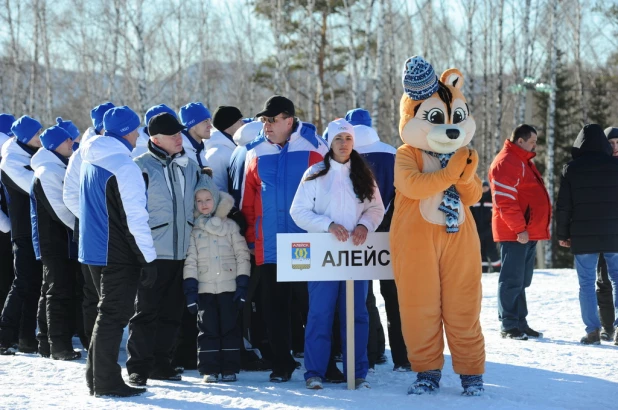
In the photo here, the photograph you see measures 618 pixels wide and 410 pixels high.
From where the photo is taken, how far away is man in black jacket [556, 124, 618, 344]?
7.97 m

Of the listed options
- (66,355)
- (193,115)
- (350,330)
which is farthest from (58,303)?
(350,330)

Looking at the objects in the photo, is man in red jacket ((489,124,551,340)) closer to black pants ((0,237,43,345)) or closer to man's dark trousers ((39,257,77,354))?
man's dark trousers ((39,257,77,354))

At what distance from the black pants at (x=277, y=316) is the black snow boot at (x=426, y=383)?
3.45 feet

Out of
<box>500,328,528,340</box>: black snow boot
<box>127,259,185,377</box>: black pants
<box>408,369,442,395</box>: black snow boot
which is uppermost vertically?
<box>127,259,185,377</box>: black pants

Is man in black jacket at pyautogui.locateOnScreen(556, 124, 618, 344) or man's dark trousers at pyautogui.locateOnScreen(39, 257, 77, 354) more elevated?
man in black jacket at pyautogui.locateOnScreen(556, 124, 618, 344)

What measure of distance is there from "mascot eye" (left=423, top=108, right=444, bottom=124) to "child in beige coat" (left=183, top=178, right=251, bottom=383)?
166 cm

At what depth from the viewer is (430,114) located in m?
5.93

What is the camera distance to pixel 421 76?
19.4 feet

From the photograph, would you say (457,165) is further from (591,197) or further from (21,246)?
(21,246)

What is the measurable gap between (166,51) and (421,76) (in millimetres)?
30109

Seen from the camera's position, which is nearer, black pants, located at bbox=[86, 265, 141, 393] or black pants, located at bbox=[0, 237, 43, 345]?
black pants, located at bbox=[86, 265, 141, 393]

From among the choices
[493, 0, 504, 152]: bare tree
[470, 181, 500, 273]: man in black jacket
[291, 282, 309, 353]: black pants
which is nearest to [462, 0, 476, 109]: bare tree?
[493, 0, 504, 152]: bare tree

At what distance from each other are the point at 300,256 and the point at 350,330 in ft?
2.15

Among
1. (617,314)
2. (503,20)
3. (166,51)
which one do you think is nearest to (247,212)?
(617,314)
